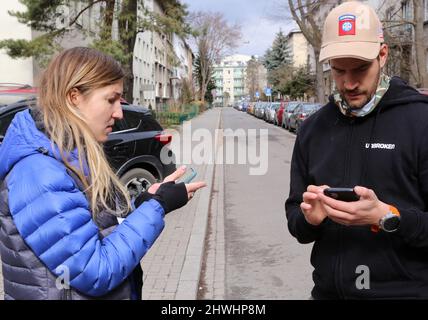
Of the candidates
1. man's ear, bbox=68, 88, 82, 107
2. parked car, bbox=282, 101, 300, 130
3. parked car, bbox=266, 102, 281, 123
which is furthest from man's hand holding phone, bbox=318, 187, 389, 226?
parked car, bbox=266, 102, 281, 123

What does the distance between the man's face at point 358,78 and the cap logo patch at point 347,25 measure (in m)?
0.10

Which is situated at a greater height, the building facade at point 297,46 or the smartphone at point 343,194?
the building facade at point 297,46

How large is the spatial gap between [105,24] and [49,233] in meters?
16.1

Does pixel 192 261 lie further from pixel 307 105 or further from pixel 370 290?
pixel 307 105

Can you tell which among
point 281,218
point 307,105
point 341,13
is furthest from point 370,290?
point 307,105

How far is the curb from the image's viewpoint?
15.6 ft

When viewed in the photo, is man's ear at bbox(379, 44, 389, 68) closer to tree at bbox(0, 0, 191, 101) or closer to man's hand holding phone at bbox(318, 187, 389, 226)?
man's hand holding phone at bbox(318, 187, 389, 226)

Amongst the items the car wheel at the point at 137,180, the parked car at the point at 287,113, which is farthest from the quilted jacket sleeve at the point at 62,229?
the parked car at the point at 287,113

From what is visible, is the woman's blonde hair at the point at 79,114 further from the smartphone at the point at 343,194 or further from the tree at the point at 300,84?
the tree at the point at 300,84

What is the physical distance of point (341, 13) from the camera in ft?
6.15

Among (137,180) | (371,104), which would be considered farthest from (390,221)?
(137,180)

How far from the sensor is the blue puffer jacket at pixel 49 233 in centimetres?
159

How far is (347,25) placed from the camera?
1859mm

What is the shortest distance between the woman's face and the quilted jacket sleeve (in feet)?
0.84
